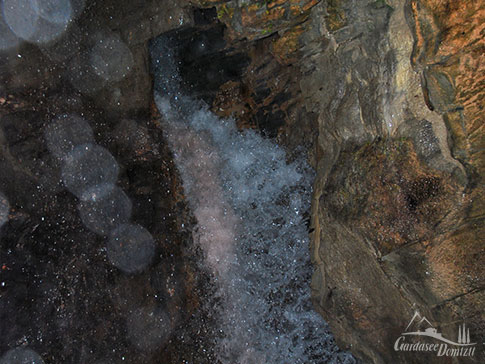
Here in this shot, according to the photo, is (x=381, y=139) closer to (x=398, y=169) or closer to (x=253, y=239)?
(x=398, y=169)

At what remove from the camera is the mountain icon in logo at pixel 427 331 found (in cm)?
217

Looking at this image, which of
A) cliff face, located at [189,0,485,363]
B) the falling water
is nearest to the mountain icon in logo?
cliff face, located at [189,0,485,363]

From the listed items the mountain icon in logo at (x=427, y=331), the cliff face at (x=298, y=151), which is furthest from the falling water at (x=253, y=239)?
the mountain icon in logo at (x=427, y=331)

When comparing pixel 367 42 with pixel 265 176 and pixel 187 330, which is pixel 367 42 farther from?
pixel 187 330

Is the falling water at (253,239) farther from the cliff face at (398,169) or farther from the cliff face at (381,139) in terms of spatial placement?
the cliff face at (398,169)

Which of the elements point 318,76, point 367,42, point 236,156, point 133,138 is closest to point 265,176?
point 236,156

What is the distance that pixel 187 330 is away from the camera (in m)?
3.41

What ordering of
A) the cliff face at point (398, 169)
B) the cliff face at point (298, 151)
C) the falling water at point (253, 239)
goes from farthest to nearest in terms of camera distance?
the falling water at point (253, 239), the cliff face at point (298, 151), the cliff face at point (398, 169)

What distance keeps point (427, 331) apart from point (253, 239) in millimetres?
1593

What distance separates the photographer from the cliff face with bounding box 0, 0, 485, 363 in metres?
2.09

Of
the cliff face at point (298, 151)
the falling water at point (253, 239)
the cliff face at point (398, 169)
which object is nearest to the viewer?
the cliff face at point (398, 169)

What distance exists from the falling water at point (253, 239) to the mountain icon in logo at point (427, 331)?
3.61 ft

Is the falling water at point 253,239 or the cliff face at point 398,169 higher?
the cliff face at point 398,169

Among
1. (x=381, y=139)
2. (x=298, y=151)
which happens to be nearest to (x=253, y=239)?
(x=298, y=151)
